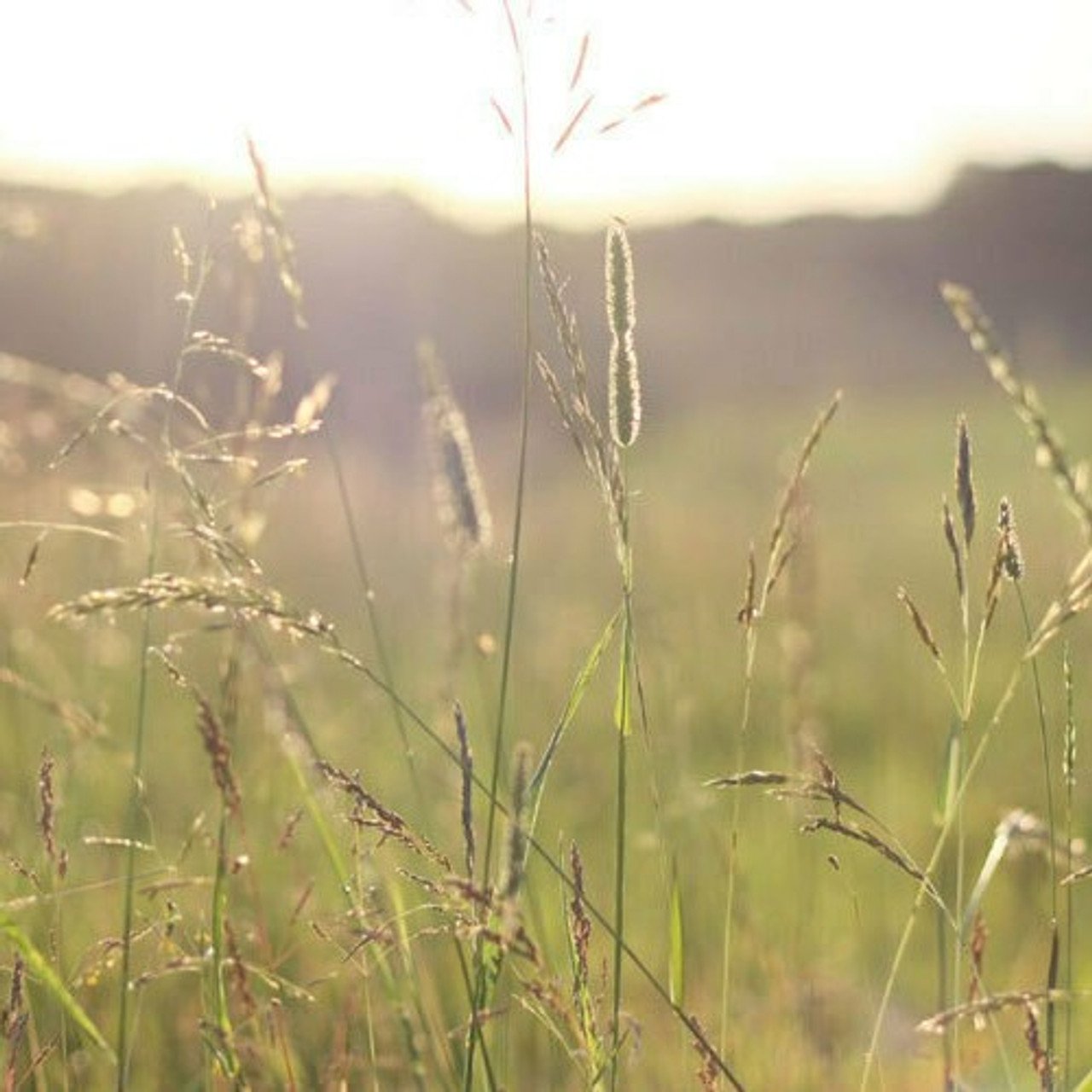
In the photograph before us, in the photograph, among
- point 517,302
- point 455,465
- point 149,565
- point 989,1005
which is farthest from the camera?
point 517,302

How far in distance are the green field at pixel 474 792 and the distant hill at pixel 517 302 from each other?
631cm

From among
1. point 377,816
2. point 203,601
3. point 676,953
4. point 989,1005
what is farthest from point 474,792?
point 989,1005

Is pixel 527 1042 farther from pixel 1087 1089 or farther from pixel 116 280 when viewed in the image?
pixel 116 280

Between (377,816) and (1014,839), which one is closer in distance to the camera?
(377,816)

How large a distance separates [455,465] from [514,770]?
0.44 metres

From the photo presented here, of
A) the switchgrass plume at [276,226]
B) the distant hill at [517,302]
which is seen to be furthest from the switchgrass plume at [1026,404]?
Result: the distant hill at [517,302]

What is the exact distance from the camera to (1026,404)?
1110mm

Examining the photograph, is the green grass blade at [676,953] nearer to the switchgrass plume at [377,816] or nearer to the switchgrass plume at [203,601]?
the switchgrass plume at [377,816]

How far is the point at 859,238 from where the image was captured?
2962 cm

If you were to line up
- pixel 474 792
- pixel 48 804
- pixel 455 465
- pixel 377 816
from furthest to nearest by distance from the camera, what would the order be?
pixel 474 792, pixel 455 465, pixel 48 804, pixel 377 816

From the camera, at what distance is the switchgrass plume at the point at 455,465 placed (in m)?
1.70

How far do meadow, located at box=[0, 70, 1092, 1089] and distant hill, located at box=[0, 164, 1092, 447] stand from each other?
714cm

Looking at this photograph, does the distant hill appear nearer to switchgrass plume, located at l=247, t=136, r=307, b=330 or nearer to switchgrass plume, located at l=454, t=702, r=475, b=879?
switchgrass plume, located at l=247, t=136, r=307, b=330

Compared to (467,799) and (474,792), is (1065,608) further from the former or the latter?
(474,792)
